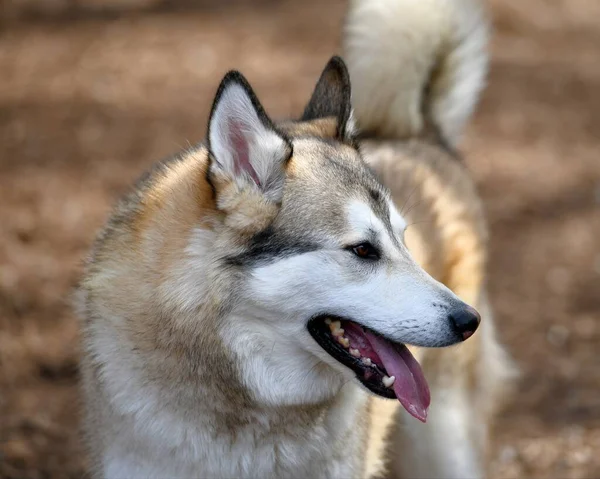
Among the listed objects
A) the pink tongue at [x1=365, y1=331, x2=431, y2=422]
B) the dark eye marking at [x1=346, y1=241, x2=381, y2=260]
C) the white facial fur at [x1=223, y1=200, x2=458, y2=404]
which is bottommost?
the pink tongue at [x1=365, y1=331, x2=431, y2=422]

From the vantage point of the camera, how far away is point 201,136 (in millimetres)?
7840

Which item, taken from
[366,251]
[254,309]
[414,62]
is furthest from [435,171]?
[254,309]

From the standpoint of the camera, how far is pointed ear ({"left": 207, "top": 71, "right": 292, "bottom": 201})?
3.11 metres

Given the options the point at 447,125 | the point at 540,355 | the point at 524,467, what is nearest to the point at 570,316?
the point at 540,355

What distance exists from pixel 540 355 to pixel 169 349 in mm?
3557

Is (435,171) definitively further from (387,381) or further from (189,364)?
(189,364)

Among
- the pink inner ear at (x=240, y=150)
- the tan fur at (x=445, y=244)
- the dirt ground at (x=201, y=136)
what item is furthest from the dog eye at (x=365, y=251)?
the dirt ground at (x=201, y=136)

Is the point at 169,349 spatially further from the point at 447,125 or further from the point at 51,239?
the point at 51,239

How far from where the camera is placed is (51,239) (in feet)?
21.0

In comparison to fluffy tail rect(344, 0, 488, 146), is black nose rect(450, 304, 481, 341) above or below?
below

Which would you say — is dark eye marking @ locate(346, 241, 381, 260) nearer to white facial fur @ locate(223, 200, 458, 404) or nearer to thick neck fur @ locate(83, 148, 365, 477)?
white facial fur @ locate(223, 200, 458, 404)

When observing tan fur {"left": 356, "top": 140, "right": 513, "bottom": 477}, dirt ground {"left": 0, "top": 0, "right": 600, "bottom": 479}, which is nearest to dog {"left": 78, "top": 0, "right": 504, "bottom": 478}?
tan fur {"left": 356, "top": 140, "right": 513, "bottom": 477}

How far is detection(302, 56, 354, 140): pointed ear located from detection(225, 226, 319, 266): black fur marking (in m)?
0.66

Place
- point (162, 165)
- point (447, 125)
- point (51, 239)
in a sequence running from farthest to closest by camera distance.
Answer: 1. point (51, 239)
2. point (447, 125)
3. point (162, 165)
